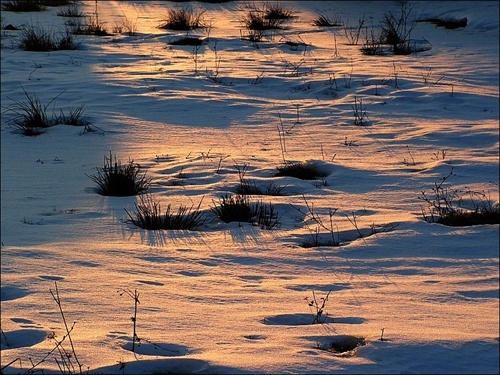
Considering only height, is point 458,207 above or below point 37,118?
below

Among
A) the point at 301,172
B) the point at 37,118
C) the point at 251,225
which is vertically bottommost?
the point at 251,225

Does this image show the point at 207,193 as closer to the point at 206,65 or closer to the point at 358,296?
the point at 358,296

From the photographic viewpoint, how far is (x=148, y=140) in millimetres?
6062

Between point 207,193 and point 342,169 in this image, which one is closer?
point 207,193

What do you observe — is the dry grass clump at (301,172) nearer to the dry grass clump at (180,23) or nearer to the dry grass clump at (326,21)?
the dry grass clump at (180,23)

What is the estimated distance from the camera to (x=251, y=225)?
4.24 m

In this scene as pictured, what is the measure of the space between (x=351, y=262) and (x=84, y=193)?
1964 mm

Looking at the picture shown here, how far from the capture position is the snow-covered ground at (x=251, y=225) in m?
2.62

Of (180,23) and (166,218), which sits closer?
(166,218)

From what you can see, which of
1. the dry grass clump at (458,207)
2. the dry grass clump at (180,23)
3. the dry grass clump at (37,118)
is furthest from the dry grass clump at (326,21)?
the dry grass clump at (458,207)

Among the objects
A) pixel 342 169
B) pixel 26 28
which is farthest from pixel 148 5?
pixel 342 169

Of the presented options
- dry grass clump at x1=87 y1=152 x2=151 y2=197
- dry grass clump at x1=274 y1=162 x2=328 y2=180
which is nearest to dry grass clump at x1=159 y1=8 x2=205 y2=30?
dry grass clump at x1=274 y1=162 x2=328 y2=180

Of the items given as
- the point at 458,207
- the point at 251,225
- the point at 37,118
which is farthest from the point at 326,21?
the point at 251,225

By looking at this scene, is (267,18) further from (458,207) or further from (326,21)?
(458,207)
